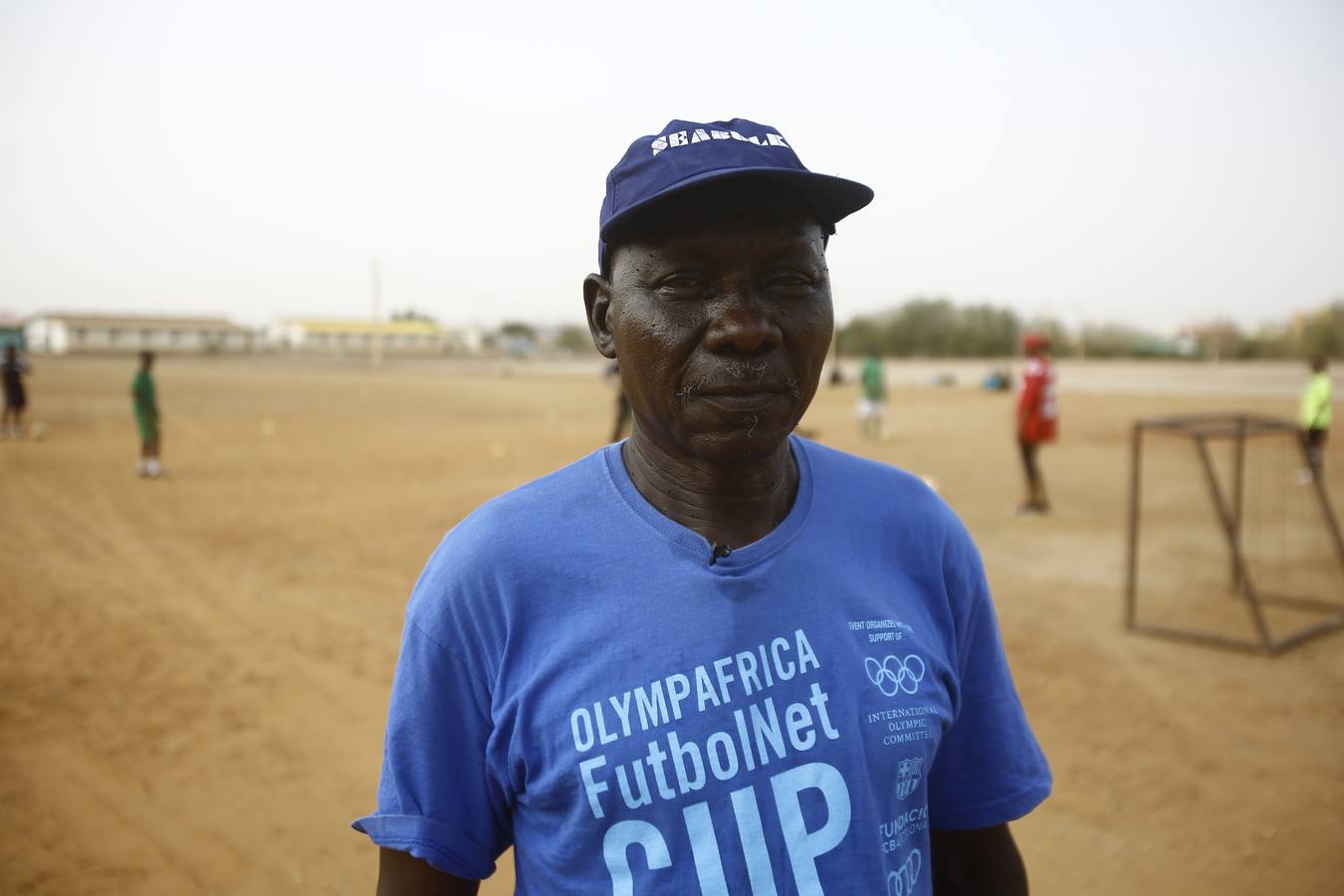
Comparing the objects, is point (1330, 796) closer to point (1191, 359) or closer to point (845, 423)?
point (845, 423)

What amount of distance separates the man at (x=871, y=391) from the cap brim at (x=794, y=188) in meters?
15.6

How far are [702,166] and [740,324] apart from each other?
0.23 metres

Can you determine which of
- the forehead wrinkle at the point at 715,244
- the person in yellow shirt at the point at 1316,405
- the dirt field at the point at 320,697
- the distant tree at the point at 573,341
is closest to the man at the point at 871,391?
the dirt field at the point at 320,697

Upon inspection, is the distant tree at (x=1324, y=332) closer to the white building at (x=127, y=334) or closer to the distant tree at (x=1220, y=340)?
the distant tree at (x=1220, y=340)

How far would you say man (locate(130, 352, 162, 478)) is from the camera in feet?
→ 39.8

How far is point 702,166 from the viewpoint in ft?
4.25

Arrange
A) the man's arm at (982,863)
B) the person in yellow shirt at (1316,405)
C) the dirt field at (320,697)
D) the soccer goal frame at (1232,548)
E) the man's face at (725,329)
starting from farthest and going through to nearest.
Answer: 1. the person in yellow shirt at (1316,405)
2. the soccer goal frame at (1232,548)
3. the dirt field at (320,697)
4. the man's arm at (982,863)
5. the man's face at (725,329)

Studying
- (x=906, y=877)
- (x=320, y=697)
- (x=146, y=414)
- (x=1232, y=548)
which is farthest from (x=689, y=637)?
(x=146, y=414)

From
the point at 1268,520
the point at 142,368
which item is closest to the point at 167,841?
the point at 142,368

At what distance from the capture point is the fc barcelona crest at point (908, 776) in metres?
1.34

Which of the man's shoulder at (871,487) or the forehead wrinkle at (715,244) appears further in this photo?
the man's shoulder at (871,487)

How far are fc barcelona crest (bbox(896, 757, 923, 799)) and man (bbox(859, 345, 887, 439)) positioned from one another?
621 inches

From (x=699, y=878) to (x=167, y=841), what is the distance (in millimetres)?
3543

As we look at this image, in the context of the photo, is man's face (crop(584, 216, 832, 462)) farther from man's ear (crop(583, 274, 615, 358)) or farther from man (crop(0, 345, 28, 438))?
man (crop(0, 345, 28, 438))
